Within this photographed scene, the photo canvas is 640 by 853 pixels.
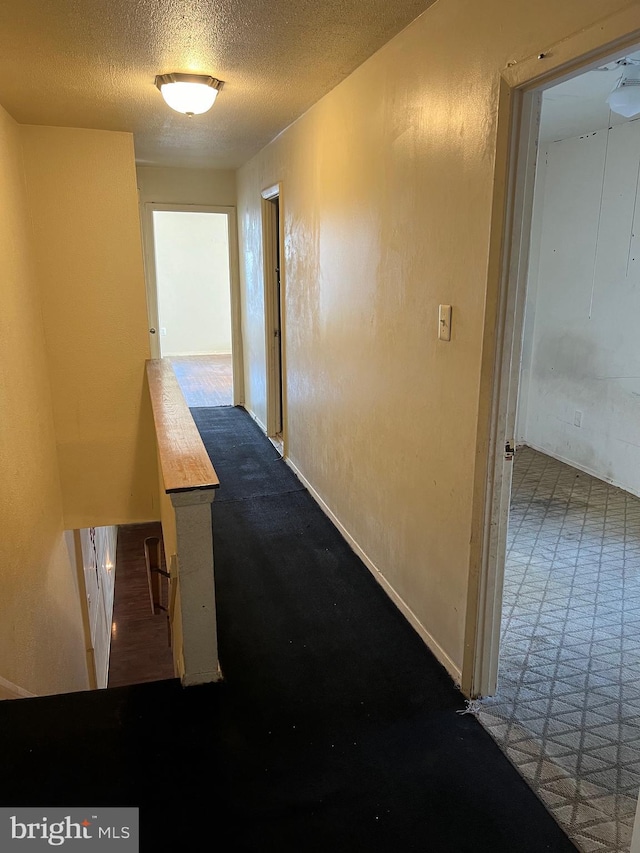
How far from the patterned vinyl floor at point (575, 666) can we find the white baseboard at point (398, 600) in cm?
19

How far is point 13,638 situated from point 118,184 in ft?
9.53

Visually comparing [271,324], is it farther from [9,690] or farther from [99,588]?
[9,690]

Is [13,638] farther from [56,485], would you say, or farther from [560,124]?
[560,124]

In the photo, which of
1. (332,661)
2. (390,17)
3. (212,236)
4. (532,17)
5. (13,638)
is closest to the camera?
(532,17)

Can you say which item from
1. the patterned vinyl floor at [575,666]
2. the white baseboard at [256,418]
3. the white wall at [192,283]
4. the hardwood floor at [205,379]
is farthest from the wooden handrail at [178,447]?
the white wall at [192,283]

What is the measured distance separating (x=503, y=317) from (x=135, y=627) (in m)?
5.75

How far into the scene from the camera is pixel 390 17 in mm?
2059

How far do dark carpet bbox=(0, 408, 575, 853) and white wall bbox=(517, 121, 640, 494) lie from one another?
101 inches

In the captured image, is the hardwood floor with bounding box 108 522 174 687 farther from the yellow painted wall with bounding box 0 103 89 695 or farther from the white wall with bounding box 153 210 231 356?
the white wall with bounding box 153 210 231 356

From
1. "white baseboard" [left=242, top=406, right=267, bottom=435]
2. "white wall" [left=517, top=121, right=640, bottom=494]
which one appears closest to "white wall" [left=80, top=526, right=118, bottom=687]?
"white baseboard" [left=242, top=406, right=267, bottom=435]

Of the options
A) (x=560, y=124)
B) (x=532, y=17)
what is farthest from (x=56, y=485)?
(x=560, y=124)

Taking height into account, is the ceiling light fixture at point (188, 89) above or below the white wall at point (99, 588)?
above

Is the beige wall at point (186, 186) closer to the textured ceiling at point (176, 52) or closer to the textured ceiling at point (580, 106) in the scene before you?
the textured ceiling at point (176, 52)

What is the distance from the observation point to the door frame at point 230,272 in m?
5.76
